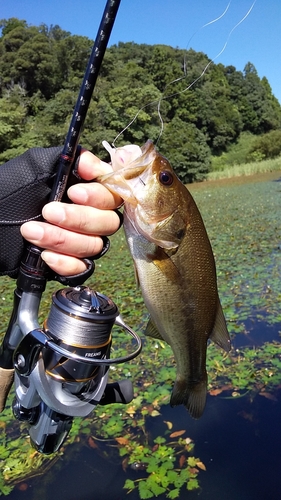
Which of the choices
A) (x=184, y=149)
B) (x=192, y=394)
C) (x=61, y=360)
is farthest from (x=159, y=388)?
(x=184, y=149)

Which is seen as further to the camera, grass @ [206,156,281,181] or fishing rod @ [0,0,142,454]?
grass @ [206,156,281,181]

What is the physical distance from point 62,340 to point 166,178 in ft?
2.45

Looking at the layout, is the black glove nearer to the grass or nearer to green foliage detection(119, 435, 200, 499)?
green foliage detection(119, 435, 200, 499)

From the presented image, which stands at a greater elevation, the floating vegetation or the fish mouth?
A: the fish mouth

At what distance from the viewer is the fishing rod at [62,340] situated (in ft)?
4.84

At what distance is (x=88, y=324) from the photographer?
1.48 metres

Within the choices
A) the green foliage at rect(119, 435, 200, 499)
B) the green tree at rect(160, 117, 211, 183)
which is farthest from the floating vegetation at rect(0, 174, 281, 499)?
the green tree at rect(160, 117, 211, 183)

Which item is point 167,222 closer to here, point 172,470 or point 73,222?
point 73,222

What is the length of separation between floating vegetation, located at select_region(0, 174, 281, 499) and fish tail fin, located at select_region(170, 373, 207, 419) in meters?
1.69

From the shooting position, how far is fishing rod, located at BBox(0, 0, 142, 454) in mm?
1476

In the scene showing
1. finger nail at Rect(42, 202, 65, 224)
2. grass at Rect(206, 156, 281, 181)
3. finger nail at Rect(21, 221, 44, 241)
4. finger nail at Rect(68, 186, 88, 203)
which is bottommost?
grass at Rect(206, 156, 281, 181)

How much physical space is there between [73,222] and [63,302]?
0.29m

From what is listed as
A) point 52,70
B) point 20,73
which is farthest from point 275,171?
point 20,73

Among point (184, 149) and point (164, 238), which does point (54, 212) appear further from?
point (184, 149)
